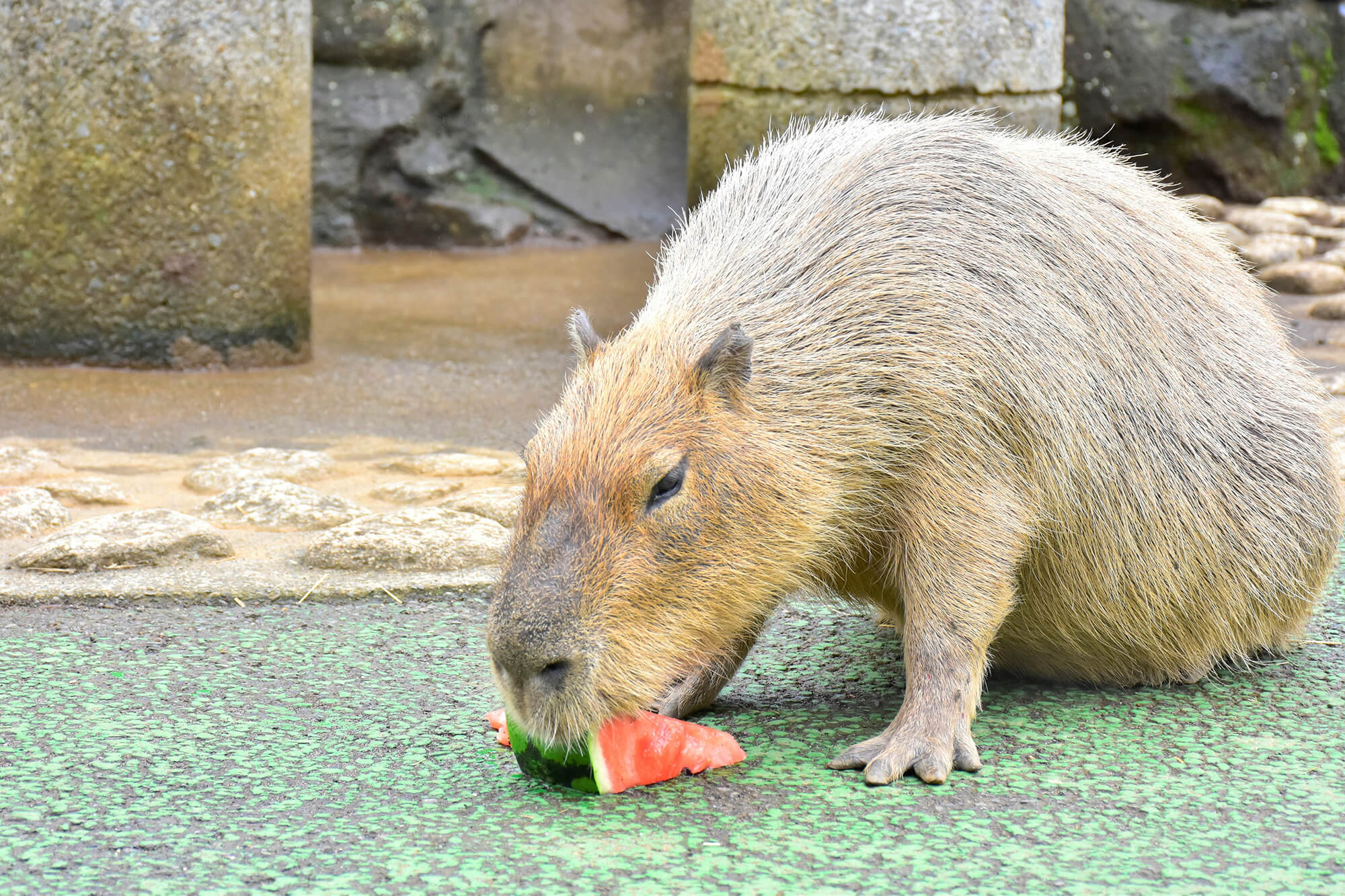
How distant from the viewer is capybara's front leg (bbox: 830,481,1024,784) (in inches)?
97.8

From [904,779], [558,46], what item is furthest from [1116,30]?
[904,779]

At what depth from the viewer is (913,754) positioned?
2402mm

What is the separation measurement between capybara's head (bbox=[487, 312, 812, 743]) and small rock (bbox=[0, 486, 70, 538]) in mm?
1864

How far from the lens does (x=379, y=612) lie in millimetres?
3260

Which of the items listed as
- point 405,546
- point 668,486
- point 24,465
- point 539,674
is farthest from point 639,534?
point 24,465

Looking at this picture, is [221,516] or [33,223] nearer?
[221,516]

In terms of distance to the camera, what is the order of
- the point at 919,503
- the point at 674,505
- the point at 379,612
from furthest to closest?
the point at 379,612
the point at 919,503
the point at 674,505

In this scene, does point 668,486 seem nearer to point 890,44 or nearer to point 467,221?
point 890,44

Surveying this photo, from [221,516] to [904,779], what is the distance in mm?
2152

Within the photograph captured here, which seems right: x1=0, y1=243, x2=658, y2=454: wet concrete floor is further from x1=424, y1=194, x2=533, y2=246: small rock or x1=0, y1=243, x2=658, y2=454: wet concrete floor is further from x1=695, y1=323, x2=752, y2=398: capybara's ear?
x1=695, y1=323, x2=752, y2=398: capybara's ear

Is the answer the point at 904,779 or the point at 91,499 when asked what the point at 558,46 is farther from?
the point at 904,779

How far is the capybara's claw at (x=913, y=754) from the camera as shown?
237 cm

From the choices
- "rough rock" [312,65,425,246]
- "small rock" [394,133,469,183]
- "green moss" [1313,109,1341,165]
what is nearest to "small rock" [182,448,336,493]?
"rough rock" [312,65,425,246]

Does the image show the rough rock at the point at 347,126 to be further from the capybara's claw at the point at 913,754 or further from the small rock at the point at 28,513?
the capybara's claw at the point at 913,754
